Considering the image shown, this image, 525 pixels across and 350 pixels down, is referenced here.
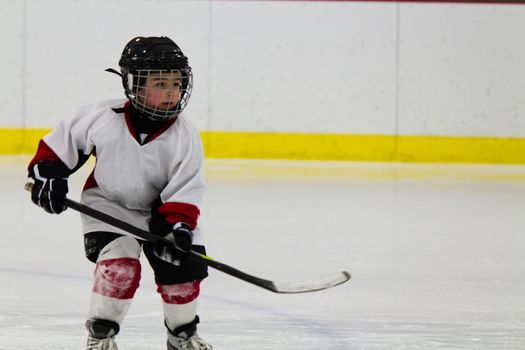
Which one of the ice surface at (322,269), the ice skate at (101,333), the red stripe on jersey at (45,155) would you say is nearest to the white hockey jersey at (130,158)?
the red stripe on jersey at (45,155)

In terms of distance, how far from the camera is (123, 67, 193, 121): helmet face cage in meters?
2.14

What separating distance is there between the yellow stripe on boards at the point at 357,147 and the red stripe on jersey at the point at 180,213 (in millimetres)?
5915

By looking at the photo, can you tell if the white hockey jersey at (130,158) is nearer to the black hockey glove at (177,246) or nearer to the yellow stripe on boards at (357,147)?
the black hockey glove at (177,246)

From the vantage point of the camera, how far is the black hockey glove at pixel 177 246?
208cm

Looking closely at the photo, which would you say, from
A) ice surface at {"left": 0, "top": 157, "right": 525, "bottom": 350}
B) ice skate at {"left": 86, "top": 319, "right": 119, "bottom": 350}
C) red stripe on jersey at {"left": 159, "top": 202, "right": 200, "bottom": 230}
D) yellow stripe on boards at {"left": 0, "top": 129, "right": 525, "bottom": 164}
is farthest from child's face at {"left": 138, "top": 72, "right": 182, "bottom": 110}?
yellow stripe on boards at {"left": 0, "top": 129, "right": 525, "bottom": 164}

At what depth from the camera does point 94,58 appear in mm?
8180

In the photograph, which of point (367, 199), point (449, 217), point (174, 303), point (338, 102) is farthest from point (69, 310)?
point (338, 102)

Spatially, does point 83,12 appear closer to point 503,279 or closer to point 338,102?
point 338,102

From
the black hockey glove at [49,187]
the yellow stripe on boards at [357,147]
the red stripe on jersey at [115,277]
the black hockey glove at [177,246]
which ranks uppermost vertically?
the black hockey glove at [49,187]

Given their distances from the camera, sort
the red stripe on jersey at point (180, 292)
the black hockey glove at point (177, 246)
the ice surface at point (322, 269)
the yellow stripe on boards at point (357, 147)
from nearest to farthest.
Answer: the black hockey glove at point (177, 246) < the red stripe on jersey at point (180, 292) < the ice surface at point (322, 269) < the yellow stripe on boards at point (357, 147)

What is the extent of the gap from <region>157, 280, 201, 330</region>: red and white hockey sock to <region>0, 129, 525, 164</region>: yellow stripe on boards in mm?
5862

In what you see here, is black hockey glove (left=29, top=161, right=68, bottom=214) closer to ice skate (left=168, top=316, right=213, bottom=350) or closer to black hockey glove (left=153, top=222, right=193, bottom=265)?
black hockey glove (left=153, top=222, right=193, bottom=265)

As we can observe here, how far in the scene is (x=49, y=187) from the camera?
7.00 feet

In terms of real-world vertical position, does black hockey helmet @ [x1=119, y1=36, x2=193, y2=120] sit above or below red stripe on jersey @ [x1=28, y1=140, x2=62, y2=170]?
above
